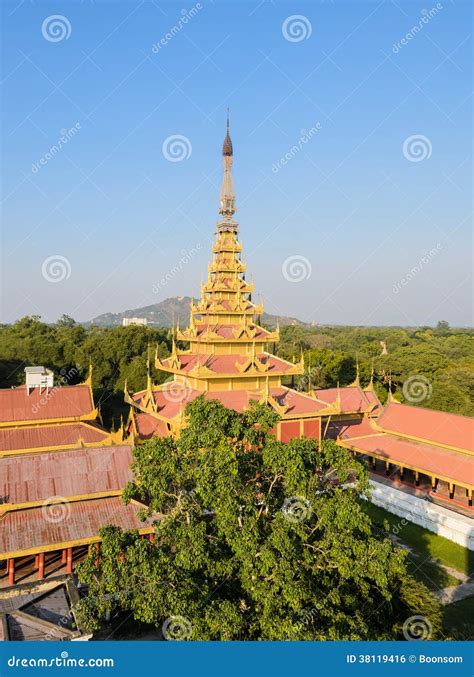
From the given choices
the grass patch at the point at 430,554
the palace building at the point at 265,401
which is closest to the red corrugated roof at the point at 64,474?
the palace building at the point at 265,401

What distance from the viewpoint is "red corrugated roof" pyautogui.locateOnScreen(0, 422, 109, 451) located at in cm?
2080

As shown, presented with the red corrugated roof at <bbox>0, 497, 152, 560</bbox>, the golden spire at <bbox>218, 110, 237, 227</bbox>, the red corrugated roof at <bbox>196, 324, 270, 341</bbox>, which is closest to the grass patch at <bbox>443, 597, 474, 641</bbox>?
the red corrugated roof at <bbox>0, 497, 152, 560</bbox>

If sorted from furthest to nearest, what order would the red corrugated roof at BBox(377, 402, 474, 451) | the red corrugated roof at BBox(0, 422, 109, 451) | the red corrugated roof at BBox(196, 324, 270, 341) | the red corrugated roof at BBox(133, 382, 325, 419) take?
the red corrugated roof at BBox(196, 324, 270, 341) → the red corrugated roof at BBox(133, 382, 325, 419) → the red corrugated roof at BBox(377, 402, 474, 451) → the red corrugated roof at BBox(0, 422, 109, 451)

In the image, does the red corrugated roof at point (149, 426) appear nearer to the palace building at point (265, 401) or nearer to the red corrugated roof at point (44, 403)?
the palace building at point (265, 401)

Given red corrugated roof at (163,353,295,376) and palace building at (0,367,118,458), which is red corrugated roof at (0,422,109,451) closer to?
palace building at (0,367,118,458)

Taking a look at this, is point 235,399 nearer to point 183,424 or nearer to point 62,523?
point 183,424

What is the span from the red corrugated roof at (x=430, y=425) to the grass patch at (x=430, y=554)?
14.7 ft

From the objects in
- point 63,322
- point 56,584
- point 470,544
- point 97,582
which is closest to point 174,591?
point 97,582

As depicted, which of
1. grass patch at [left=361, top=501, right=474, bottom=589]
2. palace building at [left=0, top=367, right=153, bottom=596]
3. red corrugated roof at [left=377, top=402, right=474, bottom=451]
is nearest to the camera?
palace building at [left=0, top=367, right=153, bottom=596]

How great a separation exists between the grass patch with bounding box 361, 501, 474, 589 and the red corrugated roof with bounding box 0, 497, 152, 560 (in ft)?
26.1

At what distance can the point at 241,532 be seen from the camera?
1148 centimetres

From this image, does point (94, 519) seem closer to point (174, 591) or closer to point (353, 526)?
point (174, 591)

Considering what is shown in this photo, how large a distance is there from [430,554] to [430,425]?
775cm

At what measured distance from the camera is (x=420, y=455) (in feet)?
78.5
